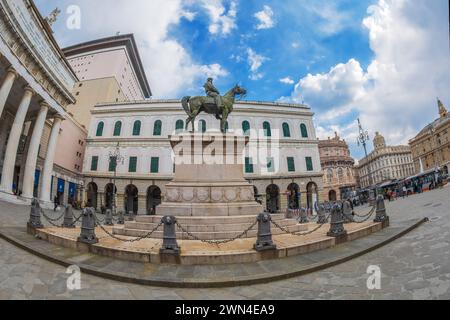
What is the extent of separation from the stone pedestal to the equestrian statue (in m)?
0.92

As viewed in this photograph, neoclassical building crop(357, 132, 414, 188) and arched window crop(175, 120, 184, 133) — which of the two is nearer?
arched window crop(175, 120, 184, 133)

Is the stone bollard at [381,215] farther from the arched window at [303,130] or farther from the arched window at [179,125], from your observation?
the arched window at [179,125]

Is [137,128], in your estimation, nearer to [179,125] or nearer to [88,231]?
[179,125]

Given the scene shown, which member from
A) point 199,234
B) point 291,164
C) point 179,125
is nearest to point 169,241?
point 199,234

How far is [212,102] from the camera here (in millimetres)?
9578

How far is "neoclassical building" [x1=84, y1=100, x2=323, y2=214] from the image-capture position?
92.4 ft

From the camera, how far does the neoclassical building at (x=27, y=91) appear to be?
53.5ft

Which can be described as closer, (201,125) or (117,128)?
(201,125)

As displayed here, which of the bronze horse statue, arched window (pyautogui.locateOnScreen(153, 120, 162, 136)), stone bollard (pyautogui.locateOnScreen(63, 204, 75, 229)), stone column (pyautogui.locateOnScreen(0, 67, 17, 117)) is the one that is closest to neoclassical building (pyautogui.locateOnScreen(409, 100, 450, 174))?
arched window (pyautogui.locateOnScreen(153, 120, 162, 136))

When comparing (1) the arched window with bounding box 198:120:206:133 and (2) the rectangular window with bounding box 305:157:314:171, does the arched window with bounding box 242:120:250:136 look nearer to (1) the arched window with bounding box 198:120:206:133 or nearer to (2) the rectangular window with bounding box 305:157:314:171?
(1) the arched window with bounding box 198:120:206:133

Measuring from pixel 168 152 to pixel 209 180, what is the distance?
21495 millimetres

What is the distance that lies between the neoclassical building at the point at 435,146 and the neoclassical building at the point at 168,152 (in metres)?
33.5
